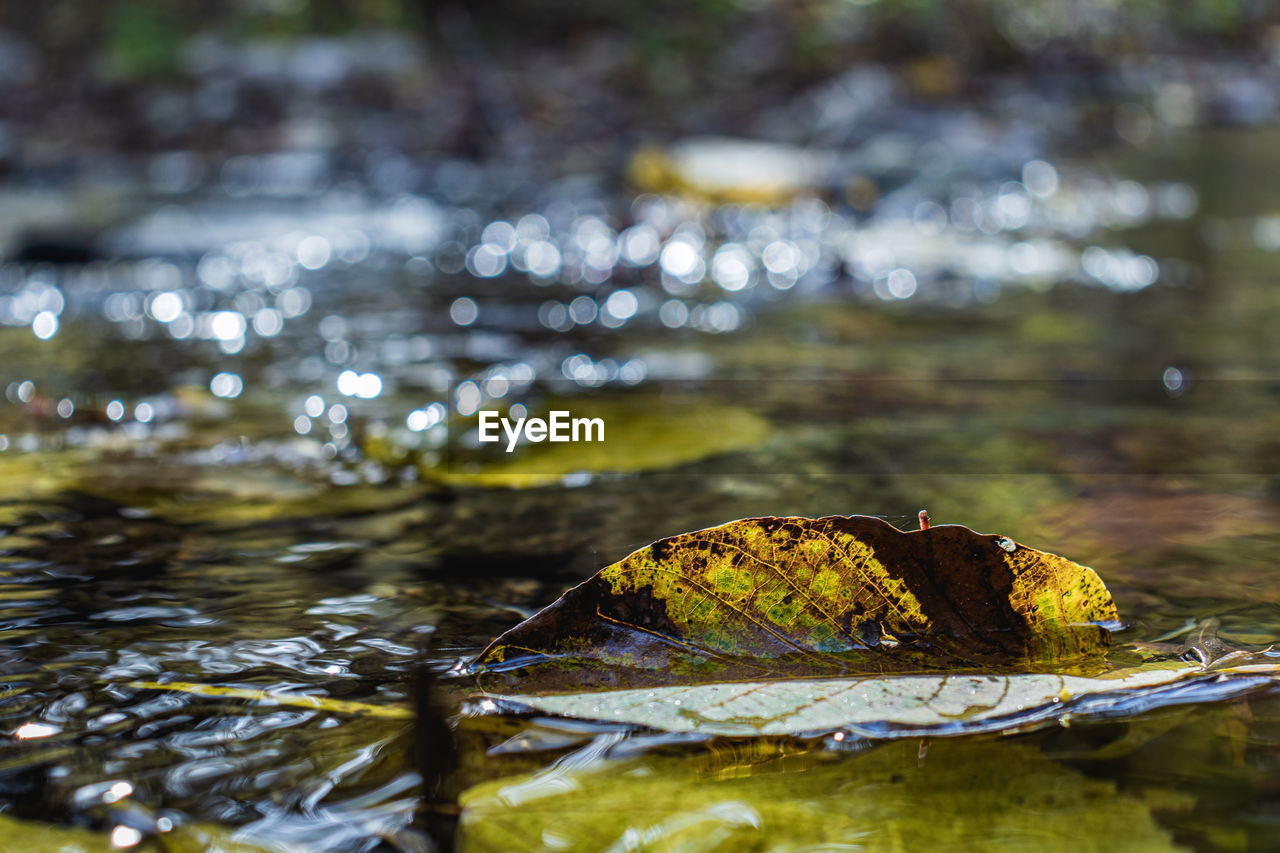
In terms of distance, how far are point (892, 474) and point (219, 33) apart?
11792 mm

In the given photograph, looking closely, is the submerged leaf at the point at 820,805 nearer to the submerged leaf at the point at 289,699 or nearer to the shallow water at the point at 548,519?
the shallow water at the point at 548,519

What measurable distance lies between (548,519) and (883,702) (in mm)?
613

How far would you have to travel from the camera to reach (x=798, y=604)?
2.59 feet

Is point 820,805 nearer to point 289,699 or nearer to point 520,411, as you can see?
point 289,699

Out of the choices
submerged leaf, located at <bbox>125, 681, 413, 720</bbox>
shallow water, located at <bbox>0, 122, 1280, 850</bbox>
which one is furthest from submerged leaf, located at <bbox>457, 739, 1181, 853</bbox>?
submerged leaf, located at <bbox>125, 681, 413, 720</bbox>

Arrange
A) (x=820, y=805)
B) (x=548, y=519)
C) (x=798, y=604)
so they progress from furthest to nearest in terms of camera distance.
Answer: (x=548, y=519), (x=798, y=604), (x=820, y=805)

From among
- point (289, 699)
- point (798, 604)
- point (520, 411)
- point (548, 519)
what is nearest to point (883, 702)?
point (798, 604)

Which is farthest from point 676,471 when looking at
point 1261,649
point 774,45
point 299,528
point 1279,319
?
point 774,45

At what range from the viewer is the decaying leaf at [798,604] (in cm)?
77

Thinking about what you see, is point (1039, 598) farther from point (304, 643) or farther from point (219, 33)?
point (219, 33)

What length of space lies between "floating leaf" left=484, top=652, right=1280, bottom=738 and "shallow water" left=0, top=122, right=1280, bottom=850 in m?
0.01

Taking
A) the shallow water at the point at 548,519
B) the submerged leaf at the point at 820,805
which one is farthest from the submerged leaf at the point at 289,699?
the submerged leaf at the point at 820,805

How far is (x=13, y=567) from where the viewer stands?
1.07 m

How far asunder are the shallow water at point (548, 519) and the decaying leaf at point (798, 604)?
0.07 m
